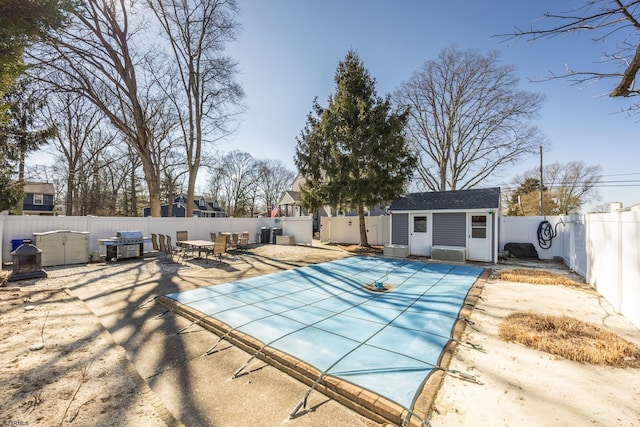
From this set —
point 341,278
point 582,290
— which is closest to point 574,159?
point 582,290

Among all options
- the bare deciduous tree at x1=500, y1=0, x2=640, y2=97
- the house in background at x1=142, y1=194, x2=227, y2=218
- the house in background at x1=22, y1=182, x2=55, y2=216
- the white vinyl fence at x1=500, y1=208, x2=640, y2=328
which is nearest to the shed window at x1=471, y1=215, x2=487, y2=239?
the white vinyl fence at x1=500, y1=208, x2=640, y2=328

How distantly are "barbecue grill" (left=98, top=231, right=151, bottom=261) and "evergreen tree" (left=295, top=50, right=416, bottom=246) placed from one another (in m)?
8.71

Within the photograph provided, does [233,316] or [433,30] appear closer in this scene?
[233,316]

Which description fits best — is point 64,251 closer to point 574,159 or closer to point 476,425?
point 476,425

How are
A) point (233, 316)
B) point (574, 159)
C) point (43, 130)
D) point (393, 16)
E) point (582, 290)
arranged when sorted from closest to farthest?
point (233, 316) → point (582, 290) → point (393, 16) → point (43, 130) → point (574, 159)

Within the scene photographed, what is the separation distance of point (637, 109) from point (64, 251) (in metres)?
15.7

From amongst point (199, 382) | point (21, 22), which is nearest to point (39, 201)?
point (21, 22)

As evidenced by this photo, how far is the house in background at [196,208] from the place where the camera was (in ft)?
125

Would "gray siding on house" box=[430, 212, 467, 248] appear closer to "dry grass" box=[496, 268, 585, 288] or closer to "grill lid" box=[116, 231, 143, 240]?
"dry grass" box=[496, 268, 585, 288]

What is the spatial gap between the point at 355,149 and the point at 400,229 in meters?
5.00

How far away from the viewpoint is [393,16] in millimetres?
9500

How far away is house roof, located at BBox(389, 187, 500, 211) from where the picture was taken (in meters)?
11.5

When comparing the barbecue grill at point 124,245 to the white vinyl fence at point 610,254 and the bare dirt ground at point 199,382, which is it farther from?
the white vinyl fence at point 610,254

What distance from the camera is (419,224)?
1305cm
